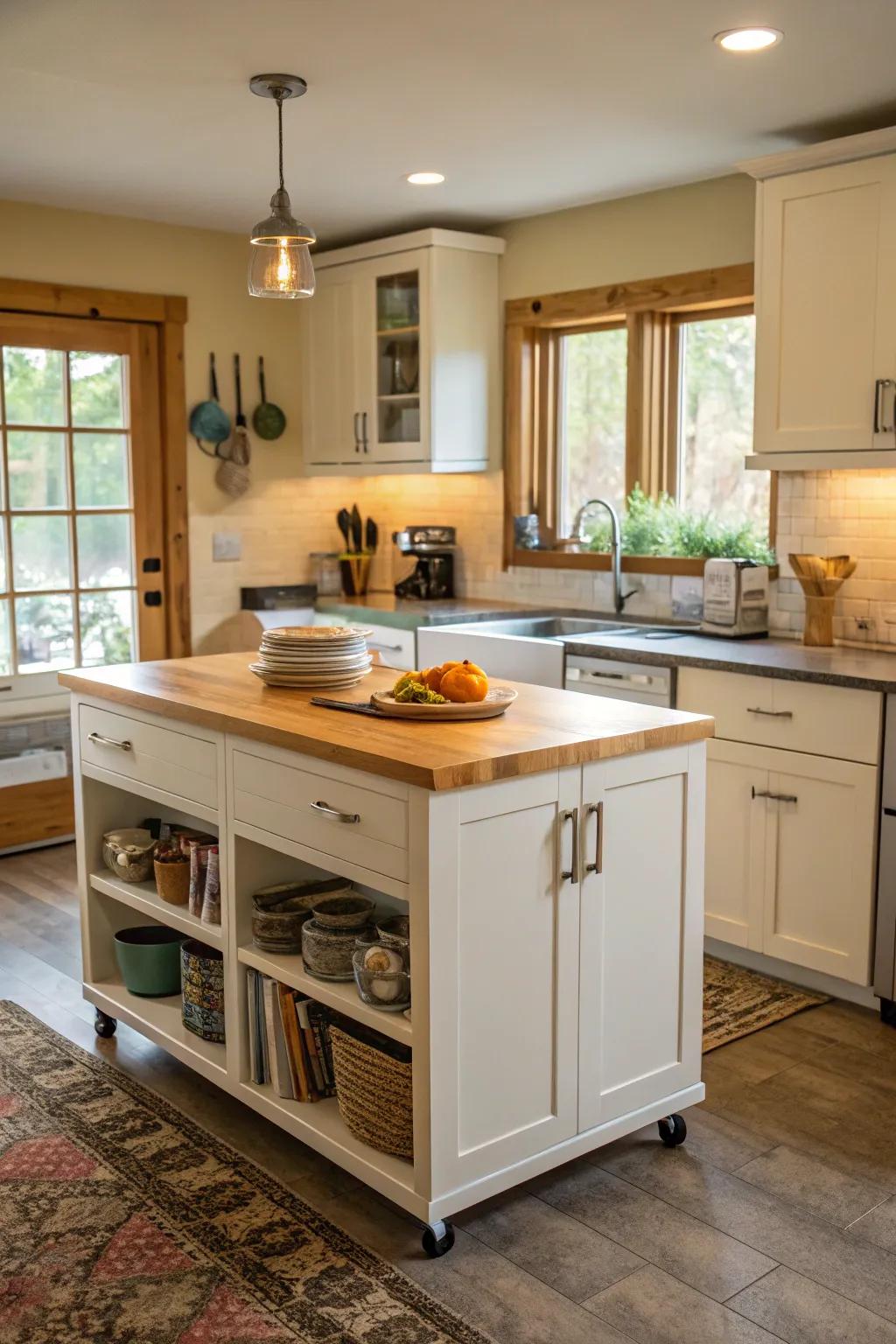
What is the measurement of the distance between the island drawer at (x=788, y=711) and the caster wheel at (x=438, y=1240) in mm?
1753

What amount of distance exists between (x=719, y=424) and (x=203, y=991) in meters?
2.95

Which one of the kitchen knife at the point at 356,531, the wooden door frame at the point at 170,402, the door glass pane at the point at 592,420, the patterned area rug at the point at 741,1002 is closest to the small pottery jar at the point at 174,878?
the patterned area rug at the point at 741,1002

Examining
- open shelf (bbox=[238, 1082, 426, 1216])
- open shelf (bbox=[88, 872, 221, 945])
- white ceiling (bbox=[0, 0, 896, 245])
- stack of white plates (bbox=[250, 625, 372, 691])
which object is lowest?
open shelf (bbox=[238, 1082, 426, 1216])

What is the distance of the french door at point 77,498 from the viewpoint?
515cm

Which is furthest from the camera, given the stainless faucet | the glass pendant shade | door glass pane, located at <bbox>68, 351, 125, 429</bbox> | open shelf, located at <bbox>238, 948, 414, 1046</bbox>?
door glass pane, located at <bbox>68, 351, 125, 429</bbox>

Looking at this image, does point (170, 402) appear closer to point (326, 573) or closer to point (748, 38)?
point (326, 573)

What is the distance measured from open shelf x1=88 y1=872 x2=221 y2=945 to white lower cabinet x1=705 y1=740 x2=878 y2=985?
5.39ft

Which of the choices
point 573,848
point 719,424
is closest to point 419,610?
point 719,424

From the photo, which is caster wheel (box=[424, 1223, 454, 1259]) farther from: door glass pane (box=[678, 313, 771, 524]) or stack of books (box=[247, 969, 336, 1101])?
door glass pane (box=[678, 313, 771, 524])

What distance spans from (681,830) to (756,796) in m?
1.13

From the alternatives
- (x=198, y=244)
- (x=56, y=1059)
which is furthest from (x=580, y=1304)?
(x=198, y=244)

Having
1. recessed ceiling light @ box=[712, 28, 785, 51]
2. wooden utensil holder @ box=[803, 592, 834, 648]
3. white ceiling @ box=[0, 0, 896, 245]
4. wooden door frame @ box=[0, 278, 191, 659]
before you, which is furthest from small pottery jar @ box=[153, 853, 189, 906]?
wooden door frame @ box=[0, 278, 191, 659]

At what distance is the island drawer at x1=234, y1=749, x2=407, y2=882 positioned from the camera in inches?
92.7

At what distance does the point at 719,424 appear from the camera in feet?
15.9
